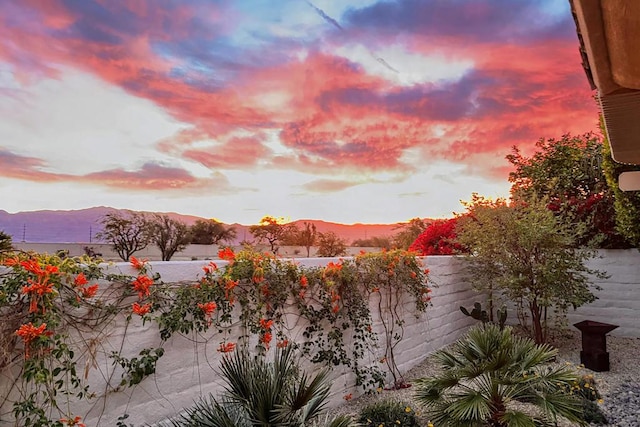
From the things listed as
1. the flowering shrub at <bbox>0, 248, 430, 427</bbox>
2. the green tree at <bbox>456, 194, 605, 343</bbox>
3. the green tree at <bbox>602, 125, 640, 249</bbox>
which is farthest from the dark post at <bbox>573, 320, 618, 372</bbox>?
the flowering shrub at <bbox>0, 248, 430, 427</bbox>

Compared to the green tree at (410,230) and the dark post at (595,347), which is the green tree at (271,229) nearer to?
the green tree at (410,230)

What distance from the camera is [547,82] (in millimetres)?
6582

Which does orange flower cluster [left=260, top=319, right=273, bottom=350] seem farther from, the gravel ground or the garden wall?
the garden wall

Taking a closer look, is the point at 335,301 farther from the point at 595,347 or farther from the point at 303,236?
the point at 303,236

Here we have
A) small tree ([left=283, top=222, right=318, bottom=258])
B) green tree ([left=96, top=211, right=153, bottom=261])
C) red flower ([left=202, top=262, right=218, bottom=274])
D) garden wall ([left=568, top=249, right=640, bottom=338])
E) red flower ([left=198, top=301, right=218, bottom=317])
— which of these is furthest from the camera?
small tree ([left=283, top=222, right=318, bottom=258])

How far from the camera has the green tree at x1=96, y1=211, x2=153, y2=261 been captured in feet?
36.4

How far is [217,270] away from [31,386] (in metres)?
1.29

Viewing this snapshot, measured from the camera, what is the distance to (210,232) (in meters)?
16.0

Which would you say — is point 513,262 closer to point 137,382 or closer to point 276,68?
point 276,68

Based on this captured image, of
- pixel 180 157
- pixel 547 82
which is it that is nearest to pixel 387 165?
pixel 547 82

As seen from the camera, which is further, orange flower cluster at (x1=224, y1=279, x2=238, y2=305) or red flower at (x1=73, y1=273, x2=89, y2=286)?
orange flower cluster at (x1=224, y1=279, x2=238, y2=305)

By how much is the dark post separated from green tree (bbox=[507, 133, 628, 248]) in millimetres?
1452

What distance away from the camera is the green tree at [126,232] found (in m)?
11.1

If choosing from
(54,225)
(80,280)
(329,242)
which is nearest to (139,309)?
(80,280)
